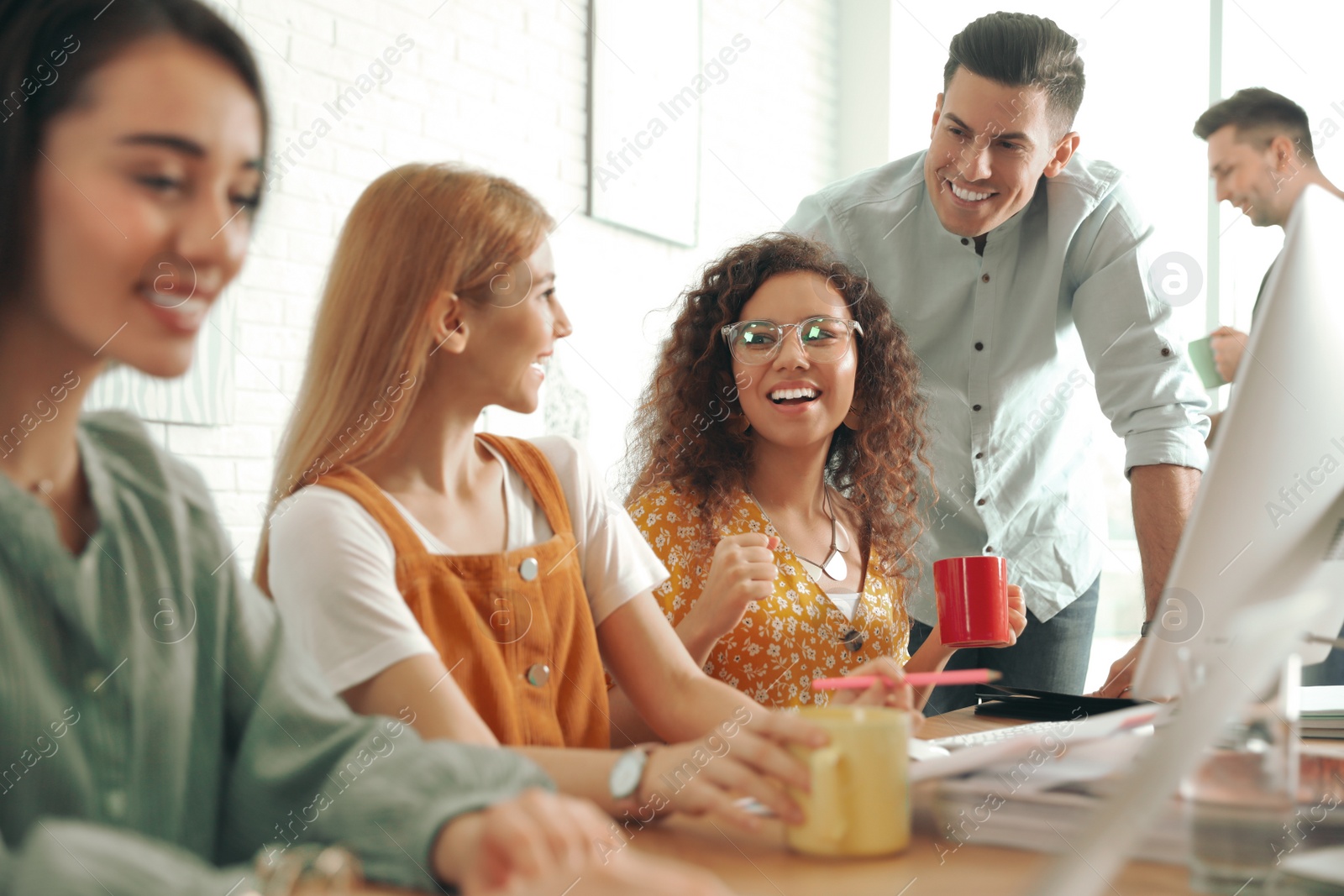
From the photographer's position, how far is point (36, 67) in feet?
2.48

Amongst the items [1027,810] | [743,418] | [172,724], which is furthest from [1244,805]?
[743,418]

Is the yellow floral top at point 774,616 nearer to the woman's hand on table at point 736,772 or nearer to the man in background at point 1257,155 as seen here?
the woman's hand on table at point 736,772

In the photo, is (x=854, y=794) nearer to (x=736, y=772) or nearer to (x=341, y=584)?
(x=736, y=772)

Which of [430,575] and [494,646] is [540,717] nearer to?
[494,646]

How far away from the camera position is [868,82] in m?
5.00

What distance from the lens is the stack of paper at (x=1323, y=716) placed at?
1.28 m

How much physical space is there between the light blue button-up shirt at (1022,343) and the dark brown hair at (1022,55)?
0.21 metres

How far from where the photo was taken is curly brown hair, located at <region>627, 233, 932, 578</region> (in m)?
1.93

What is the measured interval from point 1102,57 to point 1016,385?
2.67m

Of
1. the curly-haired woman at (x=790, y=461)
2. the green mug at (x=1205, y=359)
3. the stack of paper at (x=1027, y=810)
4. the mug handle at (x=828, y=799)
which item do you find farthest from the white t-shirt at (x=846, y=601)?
the green mug at (x=1205, y=359)

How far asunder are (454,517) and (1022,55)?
1528 millimetres

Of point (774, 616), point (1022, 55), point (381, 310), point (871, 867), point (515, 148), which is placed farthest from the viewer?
point (515, 148)

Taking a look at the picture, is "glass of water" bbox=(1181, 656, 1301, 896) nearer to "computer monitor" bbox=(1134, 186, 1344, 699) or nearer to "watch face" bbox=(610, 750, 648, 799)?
"computer monitor" bbox=(1134, 186, 1344, 699)

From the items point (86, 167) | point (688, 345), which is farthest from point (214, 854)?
point (688, 345)
